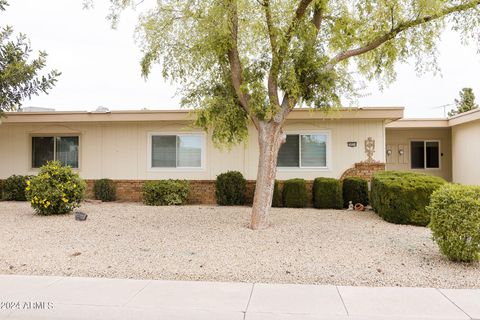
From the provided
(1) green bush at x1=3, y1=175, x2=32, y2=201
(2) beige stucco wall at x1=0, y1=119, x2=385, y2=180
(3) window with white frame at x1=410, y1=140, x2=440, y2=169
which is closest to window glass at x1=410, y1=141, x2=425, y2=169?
(3) window with white frame at x1=410, y1=140, x2=440, y2=169

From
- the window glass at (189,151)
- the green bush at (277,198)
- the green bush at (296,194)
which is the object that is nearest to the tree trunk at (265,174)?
the green bush at (296,194)

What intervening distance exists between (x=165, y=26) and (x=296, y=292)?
21.1 feet

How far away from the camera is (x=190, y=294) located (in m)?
4.96

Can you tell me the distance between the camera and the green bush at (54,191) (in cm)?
1041

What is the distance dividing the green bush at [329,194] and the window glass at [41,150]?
9.86 meters

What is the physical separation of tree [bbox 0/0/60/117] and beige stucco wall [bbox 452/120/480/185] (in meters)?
14.8

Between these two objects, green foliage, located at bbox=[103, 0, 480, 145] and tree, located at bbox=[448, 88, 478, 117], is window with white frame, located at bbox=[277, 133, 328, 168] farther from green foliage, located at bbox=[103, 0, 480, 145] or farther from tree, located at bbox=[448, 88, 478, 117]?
tree, located at bbox=[448, 88, 478, 117]

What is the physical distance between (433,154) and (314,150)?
7.06 metres

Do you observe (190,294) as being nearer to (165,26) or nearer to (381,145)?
(165,26)

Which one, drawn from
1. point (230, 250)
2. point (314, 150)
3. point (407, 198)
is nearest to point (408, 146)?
point (314, 150)

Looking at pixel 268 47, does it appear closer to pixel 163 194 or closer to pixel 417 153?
pixel 163 194

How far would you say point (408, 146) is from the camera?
57.2 feet

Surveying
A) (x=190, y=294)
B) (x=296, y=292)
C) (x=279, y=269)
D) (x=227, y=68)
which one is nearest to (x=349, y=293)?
(x=296, y=292)

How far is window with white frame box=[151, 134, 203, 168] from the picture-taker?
14.2 metres
